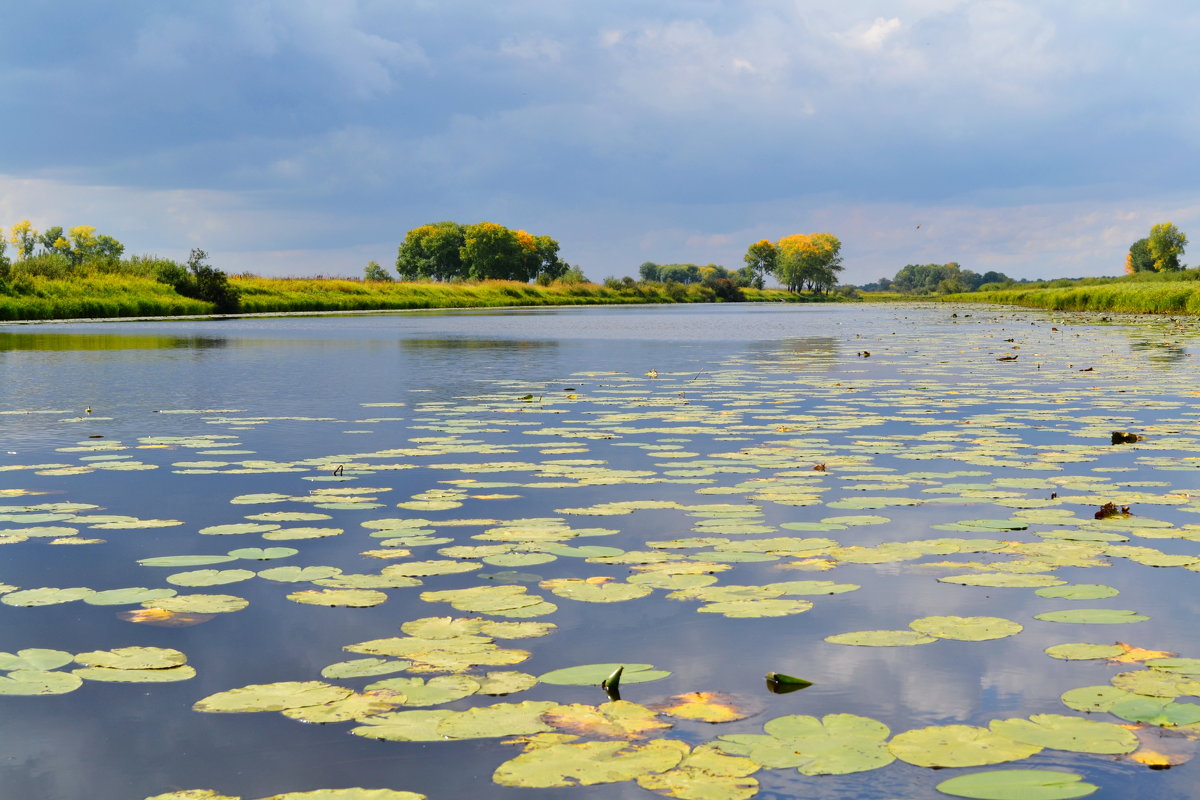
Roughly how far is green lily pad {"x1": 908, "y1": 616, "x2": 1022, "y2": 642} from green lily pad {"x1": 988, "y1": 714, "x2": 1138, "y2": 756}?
672 mm

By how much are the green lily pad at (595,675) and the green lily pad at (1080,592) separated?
1.74 meters

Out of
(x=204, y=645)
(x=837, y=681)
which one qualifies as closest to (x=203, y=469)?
(x=204, y=645)

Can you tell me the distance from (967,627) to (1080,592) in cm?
75

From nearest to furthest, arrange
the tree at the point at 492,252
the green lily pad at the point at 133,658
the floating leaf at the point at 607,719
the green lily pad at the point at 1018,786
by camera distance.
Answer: the green lily pad at the point at 1018,786, the floating leaf at the point at 607,719, the green lily pad at the point at 133,658, the tree at the point at 492,252

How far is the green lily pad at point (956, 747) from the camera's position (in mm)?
2717

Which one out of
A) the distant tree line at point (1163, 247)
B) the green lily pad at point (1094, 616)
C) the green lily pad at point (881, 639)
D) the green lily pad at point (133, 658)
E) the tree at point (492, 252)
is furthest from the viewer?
the distant tree line at point (1163, 247)

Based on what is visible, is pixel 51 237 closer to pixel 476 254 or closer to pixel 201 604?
pixel 476 254

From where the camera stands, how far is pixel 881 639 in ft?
11.8

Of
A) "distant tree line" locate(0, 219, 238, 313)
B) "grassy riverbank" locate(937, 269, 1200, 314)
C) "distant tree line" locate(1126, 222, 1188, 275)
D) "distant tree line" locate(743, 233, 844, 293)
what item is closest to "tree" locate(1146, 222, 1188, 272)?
"distant tree line" locate(1126, 222, 1188, 275)

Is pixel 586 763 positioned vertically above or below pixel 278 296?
below

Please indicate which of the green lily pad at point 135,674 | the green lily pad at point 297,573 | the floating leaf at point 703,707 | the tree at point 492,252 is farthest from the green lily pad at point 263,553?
the tree at point 492,252

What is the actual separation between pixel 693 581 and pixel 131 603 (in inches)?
84.5

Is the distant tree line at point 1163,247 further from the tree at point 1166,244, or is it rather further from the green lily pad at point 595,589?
the green lily pad at point 595,589

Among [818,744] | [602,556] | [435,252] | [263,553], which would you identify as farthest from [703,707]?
[435,252]
